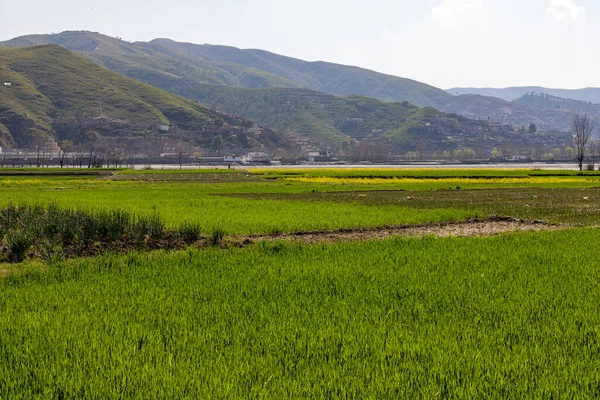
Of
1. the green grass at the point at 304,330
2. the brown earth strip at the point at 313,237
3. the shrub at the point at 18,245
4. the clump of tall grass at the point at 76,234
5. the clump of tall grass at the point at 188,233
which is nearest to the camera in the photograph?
the green grass at the point at 304,330

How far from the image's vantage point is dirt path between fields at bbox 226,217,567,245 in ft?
65.9

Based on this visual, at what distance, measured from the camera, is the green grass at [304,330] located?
600 centimetres

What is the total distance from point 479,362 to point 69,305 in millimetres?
6767

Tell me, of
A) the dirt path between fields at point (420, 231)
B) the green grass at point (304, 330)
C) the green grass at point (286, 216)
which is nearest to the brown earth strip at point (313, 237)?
the dirt path between fields at point (420, 231)

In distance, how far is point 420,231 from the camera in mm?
22516

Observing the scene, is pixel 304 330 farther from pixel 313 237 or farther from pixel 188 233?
pixel 313 237

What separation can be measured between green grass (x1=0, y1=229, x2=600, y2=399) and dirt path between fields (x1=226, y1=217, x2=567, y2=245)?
20.4ft

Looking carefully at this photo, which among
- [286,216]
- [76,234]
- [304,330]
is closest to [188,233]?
[76,234]

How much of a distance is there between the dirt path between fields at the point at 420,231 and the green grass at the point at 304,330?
621 cm

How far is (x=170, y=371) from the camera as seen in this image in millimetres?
6359

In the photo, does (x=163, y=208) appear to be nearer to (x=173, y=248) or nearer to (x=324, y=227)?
(x=324, y=227)

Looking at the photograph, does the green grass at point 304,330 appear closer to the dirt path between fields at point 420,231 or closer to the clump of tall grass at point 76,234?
the clump of tall grass at point 76,234

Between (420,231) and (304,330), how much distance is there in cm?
1550

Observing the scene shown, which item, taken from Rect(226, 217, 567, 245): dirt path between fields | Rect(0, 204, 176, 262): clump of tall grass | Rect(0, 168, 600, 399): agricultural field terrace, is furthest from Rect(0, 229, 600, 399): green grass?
Rect(226, 217, 567, 245): dirt path between fields
